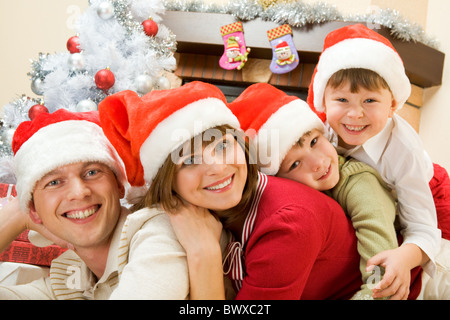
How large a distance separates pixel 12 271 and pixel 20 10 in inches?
89.4

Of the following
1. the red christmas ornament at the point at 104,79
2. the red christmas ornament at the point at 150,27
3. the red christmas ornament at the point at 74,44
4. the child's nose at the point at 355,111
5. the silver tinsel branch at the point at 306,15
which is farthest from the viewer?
the silver tinsel branch at the point at 306,15

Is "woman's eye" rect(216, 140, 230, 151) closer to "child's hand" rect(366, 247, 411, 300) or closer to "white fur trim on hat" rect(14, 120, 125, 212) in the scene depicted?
"white fur trim on hat" rect(14, 120, 125, 212)

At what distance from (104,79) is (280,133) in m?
1.15

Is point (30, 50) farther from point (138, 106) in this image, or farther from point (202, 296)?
point (202, 296)

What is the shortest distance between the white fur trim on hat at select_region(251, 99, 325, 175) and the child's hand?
37 cm

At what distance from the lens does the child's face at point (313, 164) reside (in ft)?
3.70

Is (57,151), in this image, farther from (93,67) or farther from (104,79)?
(93,67)

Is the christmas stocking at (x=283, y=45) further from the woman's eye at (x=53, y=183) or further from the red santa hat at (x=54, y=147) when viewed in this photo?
the woman's eye at (x=53, y=183)

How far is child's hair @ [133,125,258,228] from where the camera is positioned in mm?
968

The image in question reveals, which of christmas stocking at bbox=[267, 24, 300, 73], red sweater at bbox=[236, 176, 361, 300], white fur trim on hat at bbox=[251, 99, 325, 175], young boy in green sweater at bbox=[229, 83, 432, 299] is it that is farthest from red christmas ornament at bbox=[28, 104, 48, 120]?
christmas stocking at bbox=[267, 24, 300, 73]

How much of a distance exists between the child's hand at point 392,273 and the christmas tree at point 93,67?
4.71 feet

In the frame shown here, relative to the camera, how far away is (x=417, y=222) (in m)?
1.18

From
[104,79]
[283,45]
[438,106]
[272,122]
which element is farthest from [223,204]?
[438,106]

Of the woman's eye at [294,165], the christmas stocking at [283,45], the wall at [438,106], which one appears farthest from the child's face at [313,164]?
the wall at [438,106]
